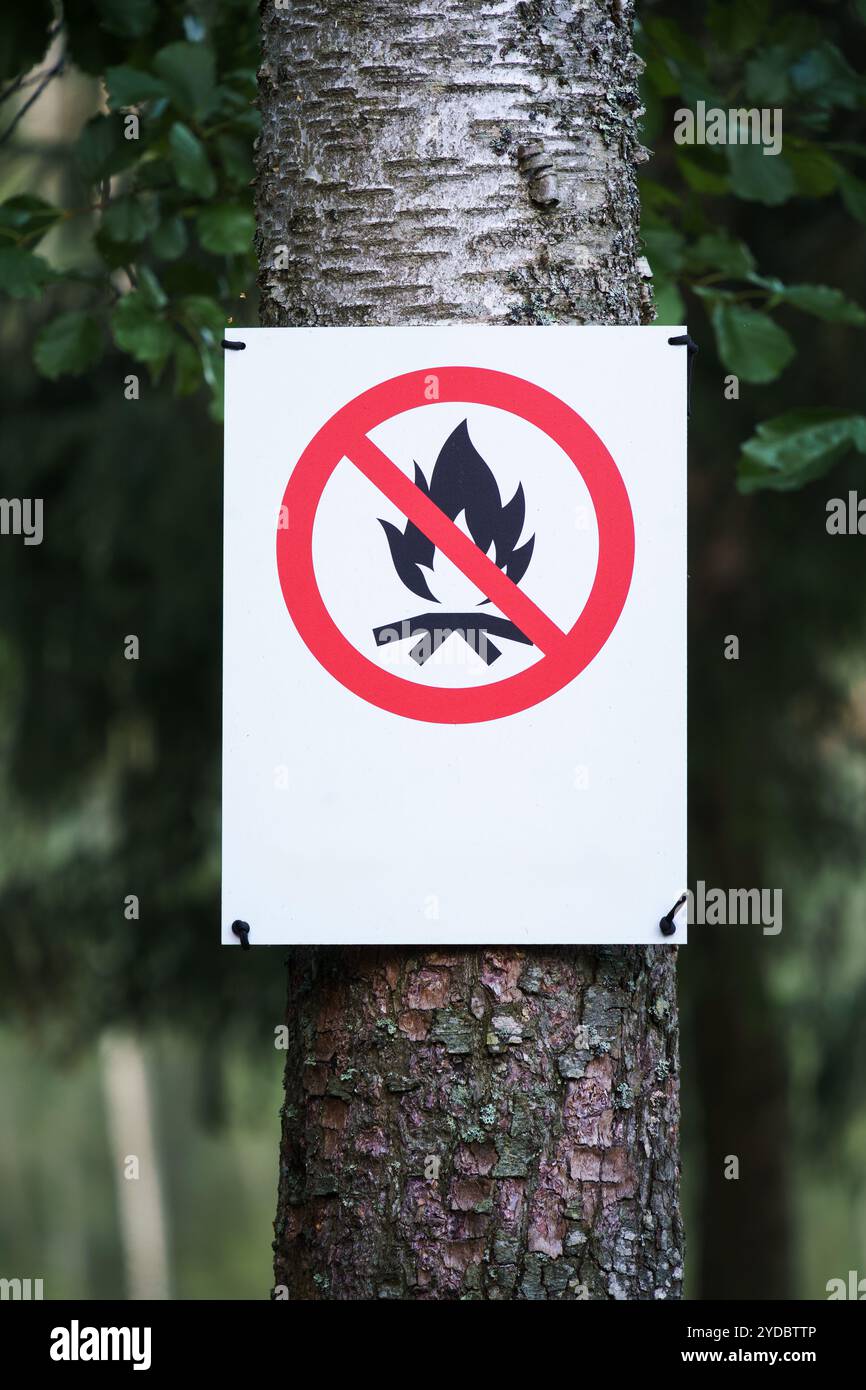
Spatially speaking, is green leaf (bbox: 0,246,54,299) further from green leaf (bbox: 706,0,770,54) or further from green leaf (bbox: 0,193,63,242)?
green leaf (bbox: 706,0,770,54)

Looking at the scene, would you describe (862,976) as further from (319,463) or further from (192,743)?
(319,463)

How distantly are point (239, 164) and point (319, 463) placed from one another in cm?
108

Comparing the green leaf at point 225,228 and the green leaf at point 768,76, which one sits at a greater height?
the green leaf at point 768,76

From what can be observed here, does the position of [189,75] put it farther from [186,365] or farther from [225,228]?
[186,365]

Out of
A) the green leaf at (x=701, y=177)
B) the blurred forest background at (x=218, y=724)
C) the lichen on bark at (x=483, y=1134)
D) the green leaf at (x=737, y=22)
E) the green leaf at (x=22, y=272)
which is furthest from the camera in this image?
the blurred forest background at (x=218, y=724)

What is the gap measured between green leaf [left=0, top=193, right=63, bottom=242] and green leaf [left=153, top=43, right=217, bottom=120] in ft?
0.95

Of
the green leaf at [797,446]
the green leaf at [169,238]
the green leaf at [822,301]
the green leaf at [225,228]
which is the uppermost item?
the green leaf at [169,238]

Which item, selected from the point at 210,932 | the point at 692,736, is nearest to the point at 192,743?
the point at 210,932

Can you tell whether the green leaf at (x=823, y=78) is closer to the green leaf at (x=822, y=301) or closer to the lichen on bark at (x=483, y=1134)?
the green leaf at (x=822, y=301)

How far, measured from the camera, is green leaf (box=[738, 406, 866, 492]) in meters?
1.99

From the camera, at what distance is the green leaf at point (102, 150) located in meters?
2.10

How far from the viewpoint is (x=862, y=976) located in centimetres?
487

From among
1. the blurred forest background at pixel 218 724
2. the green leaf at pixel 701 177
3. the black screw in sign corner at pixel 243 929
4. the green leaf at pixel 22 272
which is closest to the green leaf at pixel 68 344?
the green leaf at pixel 22 272

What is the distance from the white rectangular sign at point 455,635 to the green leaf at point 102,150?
3.02 feet
